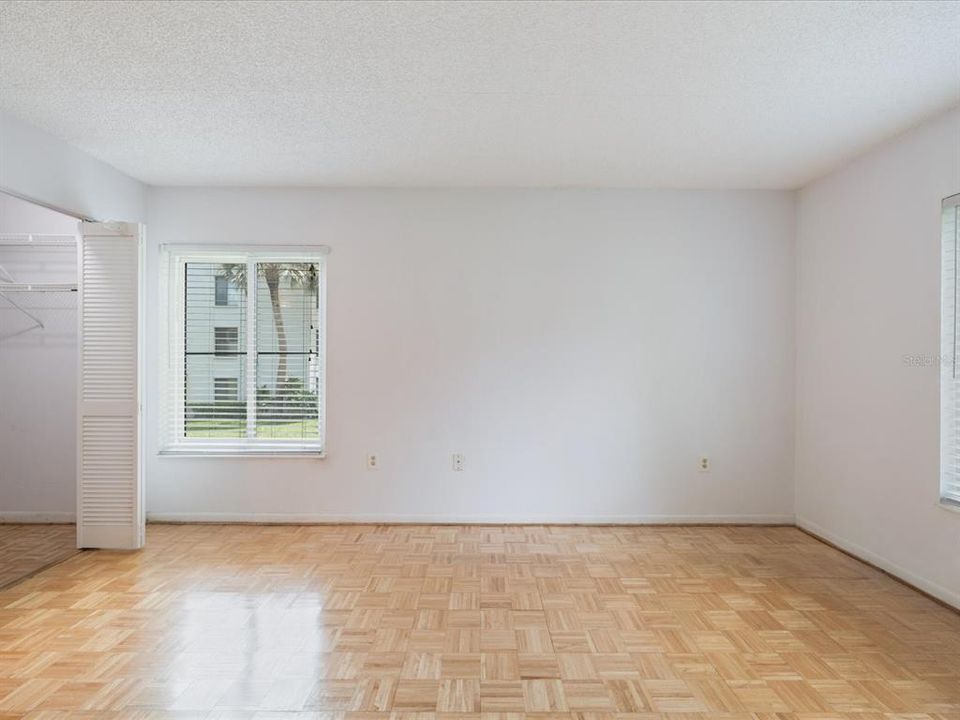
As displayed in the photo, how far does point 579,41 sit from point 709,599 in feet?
9.57

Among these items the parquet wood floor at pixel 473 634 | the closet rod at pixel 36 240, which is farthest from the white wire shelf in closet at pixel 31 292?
the parquet wood floor at pixel 473 634

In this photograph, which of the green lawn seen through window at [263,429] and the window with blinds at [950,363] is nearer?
the window with blinds at [950,363]

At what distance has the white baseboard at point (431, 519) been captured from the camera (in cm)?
541

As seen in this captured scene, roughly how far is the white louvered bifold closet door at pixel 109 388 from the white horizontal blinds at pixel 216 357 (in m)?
0.92

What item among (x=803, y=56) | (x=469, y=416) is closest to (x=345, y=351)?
(x=469, y=416)

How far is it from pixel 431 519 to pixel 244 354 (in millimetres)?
2020

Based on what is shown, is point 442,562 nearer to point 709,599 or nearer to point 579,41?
point 709,599

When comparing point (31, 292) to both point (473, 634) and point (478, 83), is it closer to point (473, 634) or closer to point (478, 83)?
point (478, 83)

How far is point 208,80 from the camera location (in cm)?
337

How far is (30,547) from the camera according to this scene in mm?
4703

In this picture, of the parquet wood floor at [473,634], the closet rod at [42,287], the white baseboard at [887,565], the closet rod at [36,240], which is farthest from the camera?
the closet rod at [36,240]

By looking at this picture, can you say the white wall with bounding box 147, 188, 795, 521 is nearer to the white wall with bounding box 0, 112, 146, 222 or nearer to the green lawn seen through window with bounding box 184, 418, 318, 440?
the green lawn seen through window with bounding box 184, 418, 318, 440

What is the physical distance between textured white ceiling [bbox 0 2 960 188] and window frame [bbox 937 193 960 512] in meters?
0.71

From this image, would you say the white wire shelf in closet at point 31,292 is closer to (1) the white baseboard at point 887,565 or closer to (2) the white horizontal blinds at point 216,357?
(2) the white horizontal blinds at point 216,357
